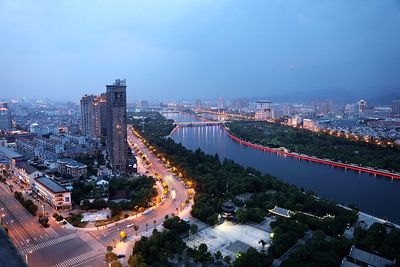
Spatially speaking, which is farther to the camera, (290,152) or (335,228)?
(290,152)

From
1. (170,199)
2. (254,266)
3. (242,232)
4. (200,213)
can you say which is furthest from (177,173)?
(254,266)

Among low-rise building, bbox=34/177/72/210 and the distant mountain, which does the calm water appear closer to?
low-rise building, bbox=34/177/72/210

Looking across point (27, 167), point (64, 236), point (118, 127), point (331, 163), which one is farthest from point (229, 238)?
point (331, 163)

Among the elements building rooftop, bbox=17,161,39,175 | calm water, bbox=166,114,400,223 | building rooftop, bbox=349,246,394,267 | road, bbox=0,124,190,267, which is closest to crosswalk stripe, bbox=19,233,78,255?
road, bbox=0,124,190,267

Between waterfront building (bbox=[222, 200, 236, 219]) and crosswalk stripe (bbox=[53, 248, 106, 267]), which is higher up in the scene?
waterfront building (bbox=[222, 200, 236, 219])

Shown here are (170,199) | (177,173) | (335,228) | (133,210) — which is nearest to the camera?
(335,228)

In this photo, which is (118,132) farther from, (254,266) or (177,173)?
(254,266)
